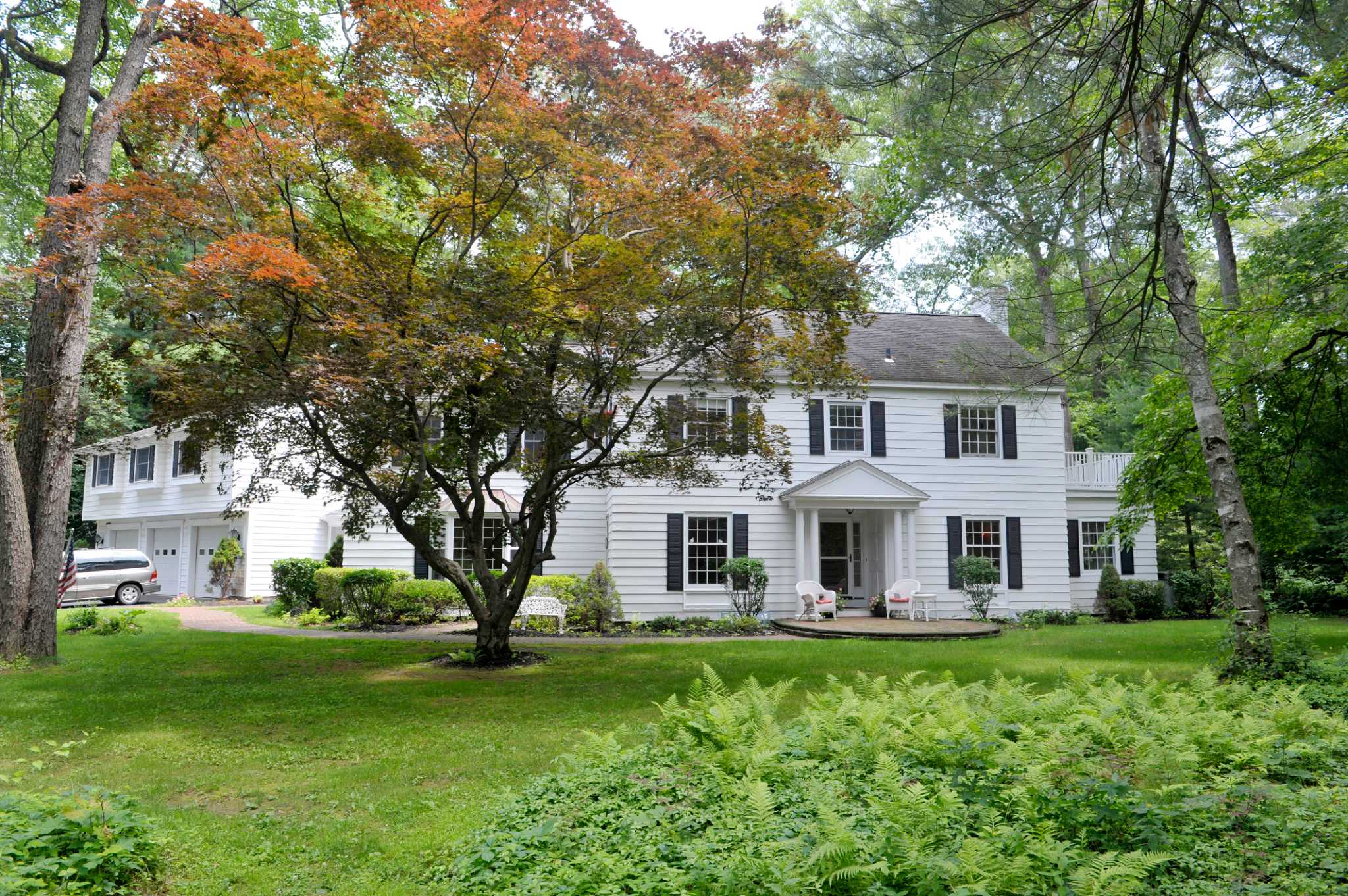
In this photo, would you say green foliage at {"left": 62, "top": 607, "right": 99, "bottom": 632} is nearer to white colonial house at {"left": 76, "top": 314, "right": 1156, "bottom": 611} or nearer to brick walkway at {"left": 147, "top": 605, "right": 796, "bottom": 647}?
brick walkway at {"left": 147, "top": 605, "right": 796, "bottom": 647}

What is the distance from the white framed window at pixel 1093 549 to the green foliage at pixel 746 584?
8473mm

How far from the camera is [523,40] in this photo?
8328mm

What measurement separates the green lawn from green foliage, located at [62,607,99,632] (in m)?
1.39

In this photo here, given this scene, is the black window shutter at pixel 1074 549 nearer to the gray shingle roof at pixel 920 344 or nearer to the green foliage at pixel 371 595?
the gray shingle roof at pixel 920 344

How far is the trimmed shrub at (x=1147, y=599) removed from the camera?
63.7 ft

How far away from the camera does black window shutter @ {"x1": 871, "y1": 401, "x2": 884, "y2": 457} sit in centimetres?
1870

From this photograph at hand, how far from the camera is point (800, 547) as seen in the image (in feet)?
59.2

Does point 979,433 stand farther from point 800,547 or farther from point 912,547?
point 800,547

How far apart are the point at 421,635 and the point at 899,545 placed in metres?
9.87

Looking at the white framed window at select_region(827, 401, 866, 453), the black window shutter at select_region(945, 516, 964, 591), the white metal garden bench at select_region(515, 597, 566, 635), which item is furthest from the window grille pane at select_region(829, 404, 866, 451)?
the white metal garden bench at select_region(515, 597, 566, 635)

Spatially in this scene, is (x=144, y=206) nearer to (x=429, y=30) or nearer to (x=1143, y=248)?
(x=429, y=30)

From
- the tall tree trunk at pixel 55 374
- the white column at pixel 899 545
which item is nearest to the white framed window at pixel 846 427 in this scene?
the white column at pixel 899 545

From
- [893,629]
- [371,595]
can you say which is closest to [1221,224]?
[893,629]

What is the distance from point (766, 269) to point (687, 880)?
24.5 feet
